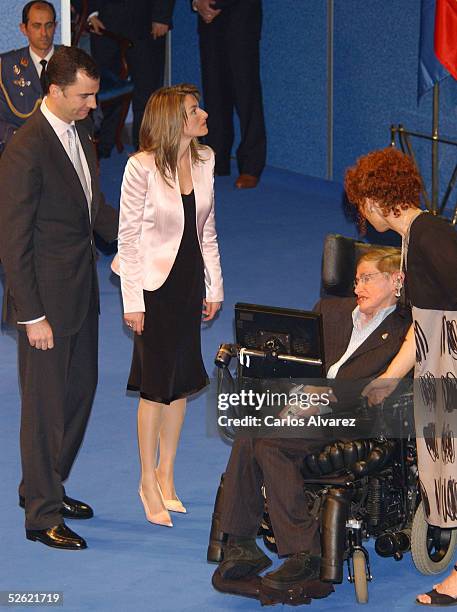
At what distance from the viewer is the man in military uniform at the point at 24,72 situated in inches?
310

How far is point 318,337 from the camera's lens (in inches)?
181

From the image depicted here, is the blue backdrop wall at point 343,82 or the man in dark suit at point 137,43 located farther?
the man in dark suit at point 137,43

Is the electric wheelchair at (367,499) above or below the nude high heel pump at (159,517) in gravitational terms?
above

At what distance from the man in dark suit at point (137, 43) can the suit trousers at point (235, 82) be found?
0.46 m

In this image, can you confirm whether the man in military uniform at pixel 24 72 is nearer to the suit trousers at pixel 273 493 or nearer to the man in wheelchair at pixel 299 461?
the man in wheelchair at pixel 299 461

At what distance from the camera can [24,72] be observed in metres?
7.98

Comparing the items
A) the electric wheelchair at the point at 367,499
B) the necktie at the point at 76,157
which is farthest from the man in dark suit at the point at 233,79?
the electric wheelchair at the point at 367,499

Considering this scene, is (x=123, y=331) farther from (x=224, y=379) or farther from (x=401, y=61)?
(x=401, y=61)

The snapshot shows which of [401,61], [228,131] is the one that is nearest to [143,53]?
[228,131]

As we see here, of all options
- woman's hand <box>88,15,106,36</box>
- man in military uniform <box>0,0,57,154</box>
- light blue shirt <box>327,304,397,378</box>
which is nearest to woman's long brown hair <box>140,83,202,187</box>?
light blue shirt <box>327,304,397,378</box>

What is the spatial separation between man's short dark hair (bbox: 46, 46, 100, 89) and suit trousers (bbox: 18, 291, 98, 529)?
0.74 m

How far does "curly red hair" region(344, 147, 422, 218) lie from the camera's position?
173 inches

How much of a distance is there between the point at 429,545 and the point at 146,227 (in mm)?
1408

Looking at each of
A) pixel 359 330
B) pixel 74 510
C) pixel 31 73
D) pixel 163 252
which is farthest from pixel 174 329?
pixel 31 73
